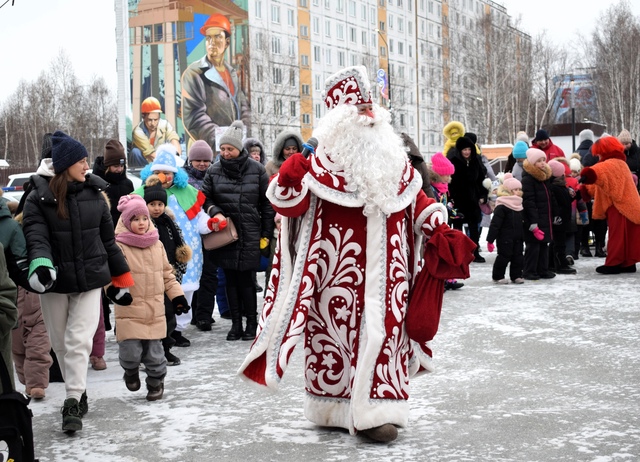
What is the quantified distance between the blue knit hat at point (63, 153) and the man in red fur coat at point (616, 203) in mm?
8464

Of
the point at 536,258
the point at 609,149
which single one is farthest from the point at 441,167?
the point at 609,149

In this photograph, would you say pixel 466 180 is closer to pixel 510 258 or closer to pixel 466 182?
pixel 466 182

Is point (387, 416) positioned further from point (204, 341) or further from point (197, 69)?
point (197, 69)

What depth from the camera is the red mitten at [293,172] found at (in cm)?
502

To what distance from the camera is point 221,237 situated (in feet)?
27.9

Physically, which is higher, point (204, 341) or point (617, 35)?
point (617, 35)

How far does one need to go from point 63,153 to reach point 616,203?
28.9 ft

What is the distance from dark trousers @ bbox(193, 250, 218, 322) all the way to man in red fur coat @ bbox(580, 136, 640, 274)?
18.8ft

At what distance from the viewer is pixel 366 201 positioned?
5117 mm

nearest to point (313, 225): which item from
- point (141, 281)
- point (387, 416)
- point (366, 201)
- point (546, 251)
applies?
point (366, 201)

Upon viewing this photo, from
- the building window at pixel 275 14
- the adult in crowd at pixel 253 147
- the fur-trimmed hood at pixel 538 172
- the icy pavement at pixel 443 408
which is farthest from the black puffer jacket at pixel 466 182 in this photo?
the building window at pixel 275 14

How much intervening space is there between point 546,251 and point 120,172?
19.9ft

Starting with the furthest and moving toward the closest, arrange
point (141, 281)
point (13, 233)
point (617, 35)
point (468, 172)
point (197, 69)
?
point (197, 69) < point (617, 35) < point (468, 172) < point (141, 281) < point (13, 233)

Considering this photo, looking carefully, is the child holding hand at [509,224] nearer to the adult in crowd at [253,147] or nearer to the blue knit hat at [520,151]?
the blue knit hat at [520,151]
